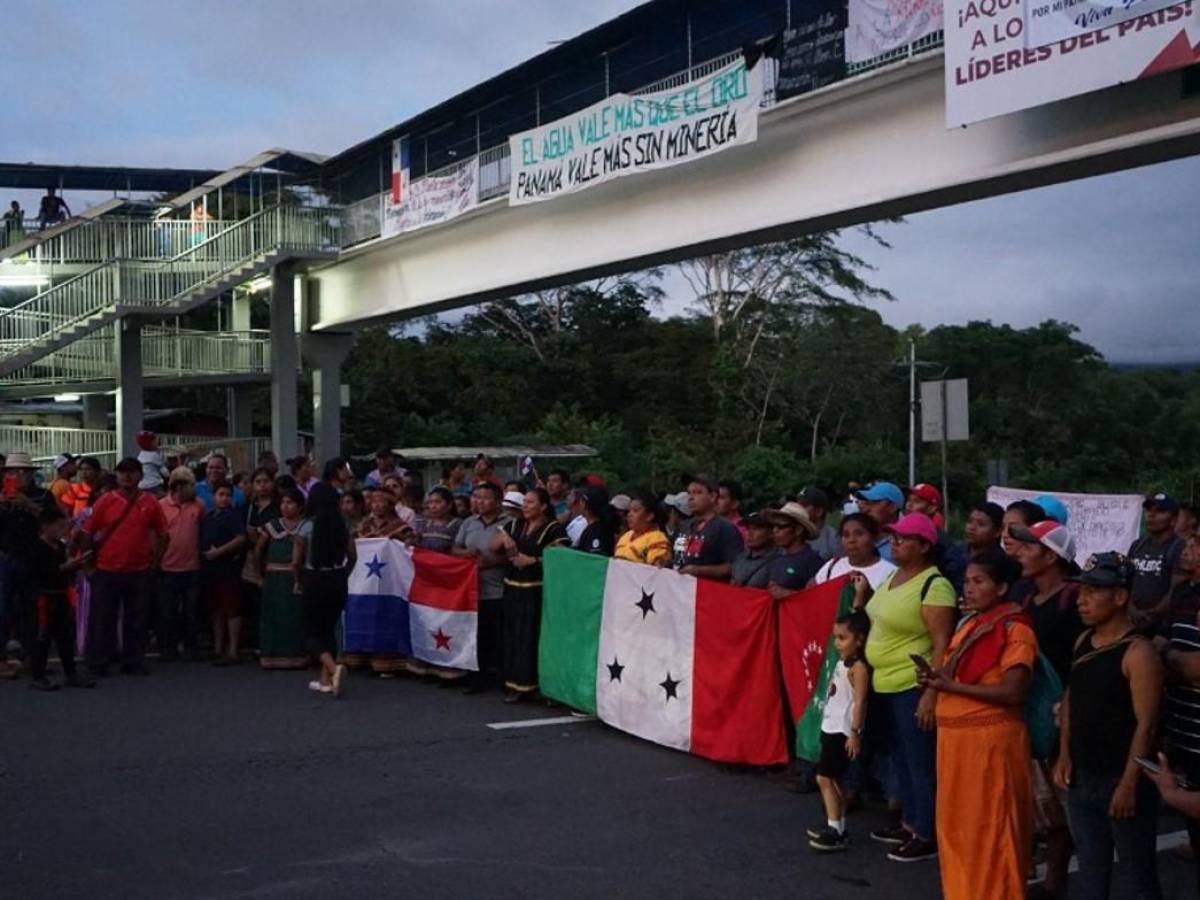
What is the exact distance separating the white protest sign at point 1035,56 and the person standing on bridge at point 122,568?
28.4 ft

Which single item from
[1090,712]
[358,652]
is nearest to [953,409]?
[358,652]

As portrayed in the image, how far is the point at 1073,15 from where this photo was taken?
12.2m

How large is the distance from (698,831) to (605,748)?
2.17 m

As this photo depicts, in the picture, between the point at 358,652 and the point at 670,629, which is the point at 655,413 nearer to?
the point at 358,652

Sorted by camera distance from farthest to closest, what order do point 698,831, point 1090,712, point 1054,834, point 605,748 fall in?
point 605,748 < point 698,831 < point 1054,834 < point 1090,712

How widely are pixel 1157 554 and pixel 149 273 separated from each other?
2319 cm

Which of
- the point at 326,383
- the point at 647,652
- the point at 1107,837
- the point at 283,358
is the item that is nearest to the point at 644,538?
the point at 647,652

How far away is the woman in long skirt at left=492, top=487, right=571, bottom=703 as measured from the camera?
11.0 metres

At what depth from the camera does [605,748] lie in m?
9.45

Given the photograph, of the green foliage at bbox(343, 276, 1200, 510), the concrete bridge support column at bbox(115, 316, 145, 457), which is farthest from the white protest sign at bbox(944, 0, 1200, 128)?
the green foliage at bbox(343, 276, 1200, 510)

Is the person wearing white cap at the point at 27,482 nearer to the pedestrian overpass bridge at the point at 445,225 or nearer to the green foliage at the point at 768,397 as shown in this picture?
the pedestrian overpass bridge at the point at 445,225

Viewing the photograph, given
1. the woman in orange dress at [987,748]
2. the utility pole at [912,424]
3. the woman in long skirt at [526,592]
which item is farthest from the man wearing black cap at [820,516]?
the utility pole at [912,424]

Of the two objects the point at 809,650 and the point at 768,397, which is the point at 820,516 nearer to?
the point at 809,650

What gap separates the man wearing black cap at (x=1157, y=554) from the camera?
9891mm
